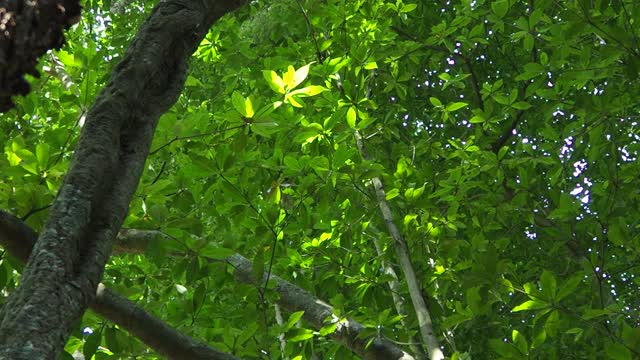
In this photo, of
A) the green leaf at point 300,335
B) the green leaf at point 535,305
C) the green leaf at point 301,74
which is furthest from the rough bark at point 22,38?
the green leaf at point 535,305

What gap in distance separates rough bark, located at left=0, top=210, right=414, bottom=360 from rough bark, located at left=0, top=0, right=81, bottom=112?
0.77m

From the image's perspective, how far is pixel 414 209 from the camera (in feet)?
14.9

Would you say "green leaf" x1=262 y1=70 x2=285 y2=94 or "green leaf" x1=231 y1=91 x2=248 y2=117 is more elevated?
"green leaf" x1=262 y1=70 x2=285 y2=94

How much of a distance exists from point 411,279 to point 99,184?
97.1 inches

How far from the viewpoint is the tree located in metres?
2.02

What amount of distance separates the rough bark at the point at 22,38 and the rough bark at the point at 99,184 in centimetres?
45

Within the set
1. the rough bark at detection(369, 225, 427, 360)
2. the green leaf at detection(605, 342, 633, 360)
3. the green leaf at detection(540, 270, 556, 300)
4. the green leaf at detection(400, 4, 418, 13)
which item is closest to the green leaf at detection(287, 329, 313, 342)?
the rough bark at detection(369, 225, 427, 360)

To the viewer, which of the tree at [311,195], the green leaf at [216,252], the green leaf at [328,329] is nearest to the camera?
the tree at [311,195]

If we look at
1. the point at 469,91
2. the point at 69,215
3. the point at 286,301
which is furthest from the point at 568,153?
the point at 69,215

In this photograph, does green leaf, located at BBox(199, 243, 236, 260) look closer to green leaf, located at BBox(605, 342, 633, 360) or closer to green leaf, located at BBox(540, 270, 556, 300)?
green leaf, located at BBox(540, 270, 556, 300)

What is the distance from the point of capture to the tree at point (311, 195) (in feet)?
6.63

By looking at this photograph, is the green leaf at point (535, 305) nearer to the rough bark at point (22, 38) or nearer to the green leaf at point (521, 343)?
the green leaf at point (521, 343)

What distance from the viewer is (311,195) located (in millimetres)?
4062

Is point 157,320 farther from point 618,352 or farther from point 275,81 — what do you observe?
point 618,352
